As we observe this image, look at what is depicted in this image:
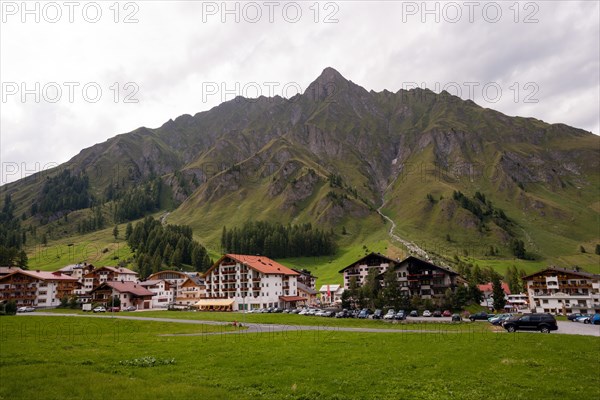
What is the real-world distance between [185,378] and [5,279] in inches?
5770

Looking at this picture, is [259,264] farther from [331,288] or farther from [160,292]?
[160,292]

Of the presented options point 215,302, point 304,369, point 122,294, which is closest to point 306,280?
point 215,302

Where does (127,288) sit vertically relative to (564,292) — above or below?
above

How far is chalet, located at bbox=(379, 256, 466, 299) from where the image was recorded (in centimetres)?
11750

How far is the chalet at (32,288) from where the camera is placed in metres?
136

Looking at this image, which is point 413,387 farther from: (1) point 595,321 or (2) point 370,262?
(2) point 370,262

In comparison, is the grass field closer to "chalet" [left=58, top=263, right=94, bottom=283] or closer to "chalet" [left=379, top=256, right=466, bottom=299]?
"chalet" [left=379, top=256, right=466, bottom=299]

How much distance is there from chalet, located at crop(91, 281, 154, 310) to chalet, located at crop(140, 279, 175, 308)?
371 inches

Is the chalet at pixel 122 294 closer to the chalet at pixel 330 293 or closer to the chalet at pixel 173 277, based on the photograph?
the chalet at pixel 173 277

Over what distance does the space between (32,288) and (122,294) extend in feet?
126

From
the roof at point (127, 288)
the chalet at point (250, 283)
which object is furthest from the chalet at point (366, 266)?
the roof at point (127, 288)

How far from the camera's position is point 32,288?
458ft

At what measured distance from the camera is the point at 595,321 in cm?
6969

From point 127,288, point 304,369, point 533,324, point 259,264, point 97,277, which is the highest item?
point 259,264
